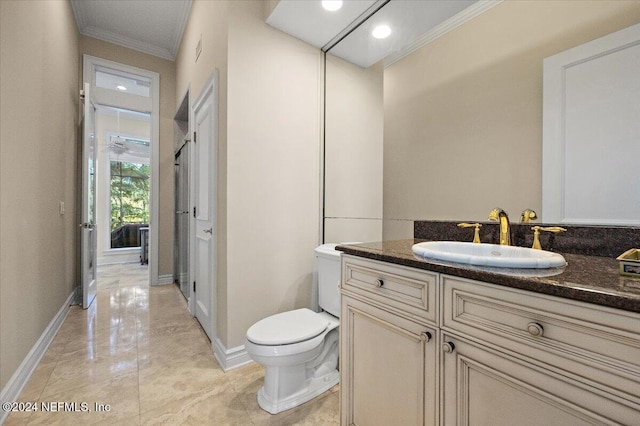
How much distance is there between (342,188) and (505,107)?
124cm

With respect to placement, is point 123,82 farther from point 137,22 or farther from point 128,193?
point 128,193

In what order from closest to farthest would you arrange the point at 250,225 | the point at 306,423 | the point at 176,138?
the point at 306,423
the point at 250,225
the point at 176,138

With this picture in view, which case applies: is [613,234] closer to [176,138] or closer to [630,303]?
[630,303]

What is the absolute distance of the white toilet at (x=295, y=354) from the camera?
4.77ft

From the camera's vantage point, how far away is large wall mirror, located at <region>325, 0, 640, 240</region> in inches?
46.7

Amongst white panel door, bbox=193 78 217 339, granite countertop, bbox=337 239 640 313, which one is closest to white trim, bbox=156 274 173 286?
white panel door, bbox=193 78 217 339

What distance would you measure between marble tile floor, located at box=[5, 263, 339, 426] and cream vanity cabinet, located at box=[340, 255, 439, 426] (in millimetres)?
464

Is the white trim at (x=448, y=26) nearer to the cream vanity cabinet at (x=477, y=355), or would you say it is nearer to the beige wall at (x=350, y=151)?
the beige wall at (x=350, y=151)

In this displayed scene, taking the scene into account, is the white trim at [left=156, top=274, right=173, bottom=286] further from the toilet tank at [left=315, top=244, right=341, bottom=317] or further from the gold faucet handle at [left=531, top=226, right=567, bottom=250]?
the gold faucet handle at [left=531, top=226, right=567, bottom=250]

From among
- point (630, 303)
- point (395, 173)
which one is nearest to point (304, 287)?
point (395, 173)

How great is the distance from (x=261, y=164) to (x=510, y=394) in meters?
1.75

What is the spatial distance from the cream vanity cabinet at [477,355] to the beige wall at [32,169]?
6.02 ft

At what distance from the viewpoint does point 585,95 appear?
1.10 metres

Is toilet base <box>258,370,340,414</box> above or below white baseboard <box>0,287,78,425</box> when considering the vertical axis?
below
